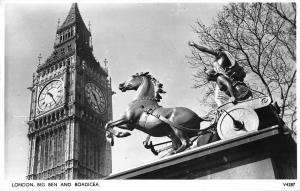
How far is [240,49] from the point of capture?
734 inches

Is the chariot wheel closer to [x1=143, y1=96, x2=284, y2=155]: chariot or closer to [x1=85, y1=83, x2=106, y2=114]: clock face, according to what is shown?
[x1=143, y1=96, x2=284, y2=155]: chariot

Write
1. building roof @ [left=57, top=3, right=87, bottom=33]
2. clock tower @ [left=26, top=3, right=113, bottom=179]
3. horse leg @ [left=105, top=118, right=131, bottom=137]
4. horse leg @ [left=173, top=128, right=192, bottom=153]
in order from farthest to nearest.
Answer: building roof @ [left=57, top=3, right=87, bottom=33] < clock tower @ [left=26, top=3, right=113, bottom=179] < horse leg @ [left=105, top=118, right=131, bottom=137] < horse leg @ [left=173, top=128, right=192, bottom=153]

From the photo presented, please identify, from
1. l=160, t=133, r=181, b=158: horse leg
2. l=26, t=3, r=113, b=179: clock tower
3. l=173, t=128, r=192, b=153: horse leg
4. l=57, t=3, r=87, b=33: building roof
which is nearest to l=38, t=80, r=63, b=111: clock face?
l=26, t=3, r=113, b=179: clock tower

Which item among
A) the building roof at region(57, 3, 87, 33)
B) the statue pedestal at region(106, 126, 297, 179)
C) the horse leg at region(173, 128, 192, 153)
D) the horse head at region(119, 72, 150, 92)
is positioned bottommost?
the statue pedestal at region(106, 126, 297, 179)

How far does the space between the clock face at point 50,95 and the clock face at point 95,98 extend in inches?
177

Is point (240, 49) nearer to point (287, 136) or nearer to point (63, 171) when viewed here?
point (287, 136)

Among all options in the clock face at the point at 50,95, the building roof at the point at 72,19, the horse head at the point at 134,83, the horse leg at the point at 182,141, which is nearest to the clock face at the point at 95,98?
the clock face at the point at 50,95

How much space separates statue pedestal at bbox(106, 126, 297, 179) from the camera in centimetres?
1000

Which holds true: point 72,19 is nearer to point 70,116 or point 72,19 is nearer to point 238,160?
point 70,116

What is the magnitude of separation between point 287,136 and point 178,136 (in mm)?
2581

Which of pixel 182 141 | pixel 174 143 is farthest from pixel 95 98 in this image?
pixel 182 141

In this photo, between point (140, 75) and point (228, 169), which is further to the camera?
point (140, 75)

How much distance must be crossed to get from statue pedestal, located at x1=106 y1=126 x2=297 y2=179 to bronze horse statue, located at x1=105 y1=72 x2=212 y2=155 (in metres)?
0.97

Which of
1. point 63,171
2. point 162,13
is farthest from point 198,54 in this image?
point 63,171
